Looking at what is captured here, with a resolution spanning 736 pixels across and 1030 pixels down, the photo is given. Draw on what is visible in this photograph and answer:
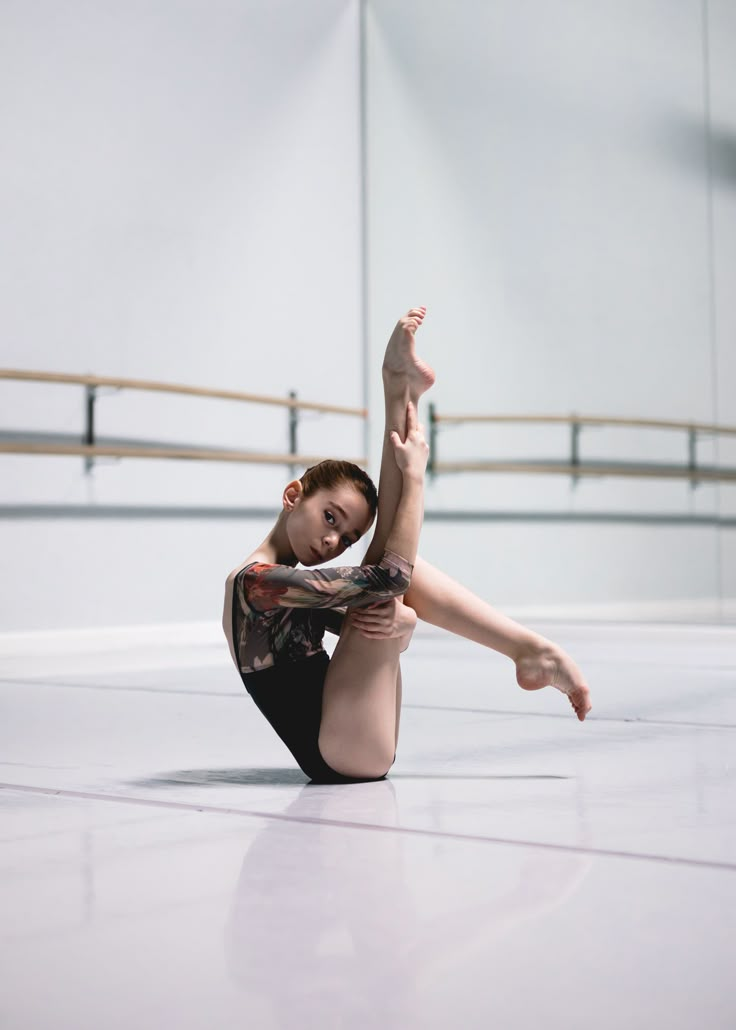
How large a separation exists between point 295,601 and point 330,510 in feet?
0.37

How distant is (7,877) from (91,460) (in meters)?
2.61

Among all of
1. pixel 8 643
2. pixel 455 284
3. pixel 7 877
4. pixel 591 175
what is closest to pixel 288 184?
pixel 455 284

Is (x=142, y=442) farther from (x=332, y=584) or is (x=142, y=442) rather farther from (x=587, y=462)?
(x=332, y=584)

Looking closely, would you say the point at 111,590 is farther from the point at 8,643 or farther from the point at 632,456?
the point at 632,456

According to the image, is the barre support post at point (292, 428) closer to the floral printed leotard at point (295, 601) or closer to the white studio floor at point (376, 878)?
the white studio floor at point (376, 878)

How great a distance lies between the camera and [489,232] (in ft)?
12.6

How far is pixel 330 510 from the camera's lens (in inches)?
54.7

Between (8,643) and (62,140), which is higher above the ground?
(62,140)

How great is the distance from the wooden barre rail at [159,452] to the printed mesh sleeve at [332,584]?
184 centimetres

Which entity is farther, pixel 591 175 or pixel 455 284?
pixel 455 284

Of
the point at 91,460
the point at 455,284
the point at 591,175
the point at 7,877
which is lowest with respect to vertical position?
the point at 7,877

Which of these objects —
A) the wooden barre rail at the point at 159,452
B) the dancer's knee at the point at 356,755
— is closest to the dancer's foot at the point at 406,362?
the dancer's knee at the point at 356,755

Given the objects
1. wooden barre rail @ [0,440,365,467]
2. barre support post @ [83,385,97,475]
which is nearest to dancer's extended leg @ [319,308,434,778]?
wooden barre rail @ [0,440,365,467]

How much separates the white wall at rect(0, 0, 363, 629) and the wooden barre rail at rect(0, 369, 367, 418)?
0.16 feet
